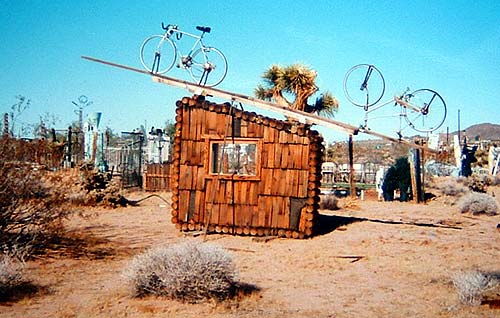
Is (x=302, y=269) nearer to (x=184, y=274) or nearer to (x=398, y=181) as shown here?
(x=184, y=274)

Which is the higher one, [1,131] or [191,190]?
[1,131]

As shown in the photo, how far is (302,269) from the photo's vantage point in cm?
891

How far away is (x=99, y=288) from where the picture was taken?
6977 mm

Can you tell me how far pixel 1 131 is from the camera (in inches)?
328

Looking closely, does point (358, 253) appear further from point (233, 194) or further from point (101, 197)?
point (101, 197)

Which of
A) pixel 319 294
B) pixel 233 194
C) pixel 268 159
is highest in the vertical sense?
pixel 268 159

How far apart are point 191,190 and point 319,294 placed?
5788mm

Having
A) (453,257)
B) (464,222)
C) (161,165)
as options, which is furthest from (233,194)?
(161,165)

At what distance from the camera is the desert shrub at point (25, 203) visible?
8406 mm

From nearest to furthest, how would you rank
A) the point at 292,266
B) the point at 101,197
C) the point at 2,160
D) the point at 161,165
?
the point at 2,160, the point at 292,266, the point at 101,197, the point at 161,165

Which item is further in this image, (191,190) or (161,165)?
(161,165)

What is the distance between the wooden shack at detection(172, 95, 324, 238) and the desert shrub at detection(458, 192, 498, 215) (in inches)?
335

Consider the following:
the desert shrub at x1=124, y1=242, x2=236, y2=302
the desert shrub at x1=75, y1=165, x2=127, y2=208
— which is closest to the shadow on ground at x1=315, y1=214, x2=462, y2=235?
the desert shrub at x1=124, y1=242, x2=236, y2=302

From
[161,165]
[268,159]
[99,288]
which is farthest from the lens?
[161,165]
